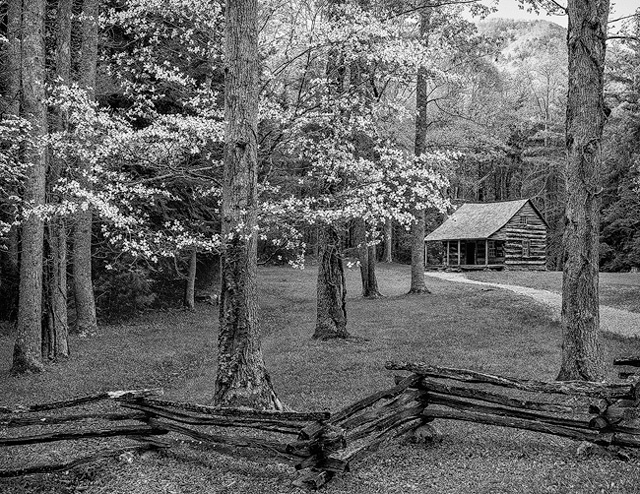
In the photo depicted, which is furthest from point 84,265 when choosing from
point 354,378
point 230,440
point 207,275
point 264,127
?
point 230,440

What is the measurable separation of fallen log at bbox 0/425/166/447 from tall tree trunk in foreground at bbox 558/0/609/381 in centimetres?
636

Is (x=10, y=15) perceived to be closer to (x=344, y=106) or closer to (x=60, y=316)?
(x=60, y=316)

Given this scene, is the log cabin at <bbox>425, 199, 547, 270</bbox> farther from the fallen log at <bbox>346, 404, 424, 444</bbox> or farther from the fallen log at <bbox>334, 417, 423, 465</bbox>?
the fallen log at <bbox>346, 404, 424, 444</bbox>

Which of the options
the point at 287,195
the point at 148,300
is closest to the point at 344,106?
the point at 287,195

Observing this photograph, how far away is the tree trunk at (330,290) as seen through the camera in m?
14.7

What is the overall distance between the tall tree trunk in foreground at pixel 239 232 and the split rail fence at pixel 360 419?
743 mm

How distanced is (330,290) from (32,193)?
7331 mm

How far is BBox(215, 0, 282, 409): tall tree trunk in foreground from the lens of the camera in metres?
7.91

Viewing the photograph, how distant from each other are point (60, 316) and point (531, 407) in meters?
11.2

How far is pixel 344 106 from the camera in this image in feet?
38.1

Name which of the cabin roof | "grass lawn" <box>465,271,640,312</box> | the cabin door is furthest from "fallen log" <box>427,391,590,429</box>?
the cabin door

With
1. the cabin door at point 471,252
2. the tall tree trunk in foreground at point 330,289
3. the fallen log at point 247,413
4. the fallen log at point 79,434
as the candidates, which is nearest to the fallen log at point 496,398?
the fallen log at point 247,413

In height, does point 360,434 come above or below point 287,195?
below

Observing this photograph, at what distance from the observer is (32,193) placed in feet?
39.4
